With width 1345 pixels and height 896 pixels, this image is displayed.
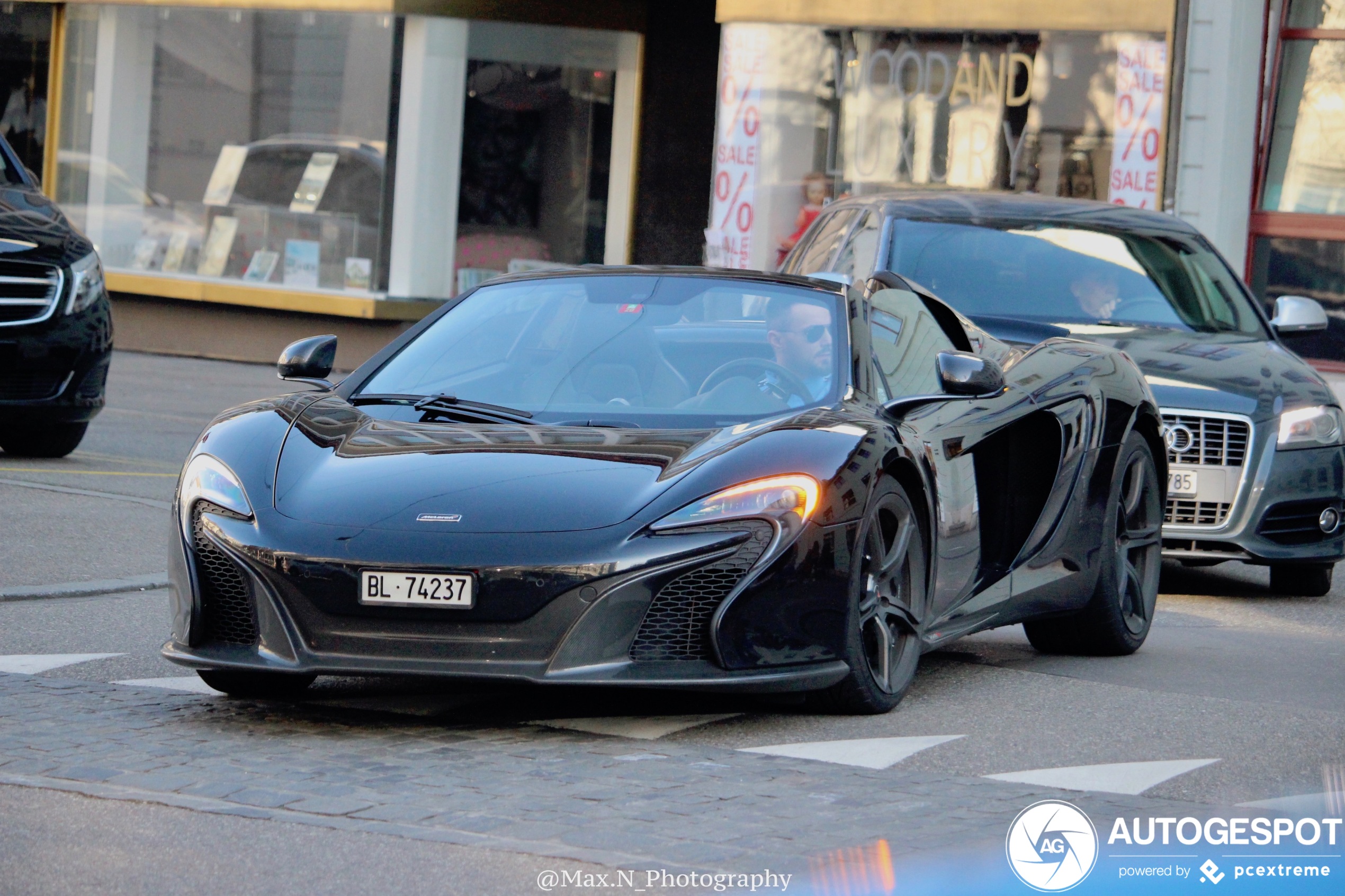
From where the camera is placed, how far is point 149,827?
14.6ft

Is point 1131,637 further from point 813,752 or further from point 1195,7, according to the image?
point 1195,7

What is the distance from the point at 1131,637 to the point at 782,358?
77.4 inches

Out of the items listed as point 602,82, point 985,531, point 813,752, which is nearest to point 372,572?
point 813,752

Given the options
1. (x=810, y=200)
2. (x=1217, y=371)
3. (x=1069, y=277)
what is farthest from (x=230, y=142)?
(x=1217, y=371)

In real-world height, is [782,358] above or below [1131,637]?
above

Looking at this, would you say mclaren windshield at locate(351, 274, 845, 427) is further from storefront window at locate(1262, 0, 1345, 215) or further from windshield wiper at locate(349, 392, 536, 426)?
storefront window at locate(1262, 0, 1345, 215)

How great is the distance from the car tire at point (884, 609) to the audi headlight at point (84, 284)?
6.67 meters

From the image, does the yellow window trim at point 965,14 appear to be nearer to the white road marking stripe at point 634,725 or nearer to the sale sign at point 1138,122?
the sale sign at point 1138,122

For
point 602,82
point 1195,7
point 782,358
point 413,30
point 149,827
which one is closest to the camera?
point 149,827

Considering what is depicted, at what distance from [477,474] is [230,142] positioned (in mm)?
16153

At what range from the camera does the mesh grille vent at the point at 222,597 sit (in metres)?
5.48

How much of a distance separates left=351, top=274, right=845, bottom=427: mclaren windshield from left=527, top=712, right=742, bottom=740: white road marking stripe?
82cm

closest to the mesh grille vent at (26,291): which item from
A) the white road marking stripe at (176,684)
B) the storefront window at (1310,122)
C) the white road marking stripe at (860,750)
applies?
the white road marking stripe at (176,684)

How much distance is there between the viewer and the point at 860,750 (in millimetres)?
5387
